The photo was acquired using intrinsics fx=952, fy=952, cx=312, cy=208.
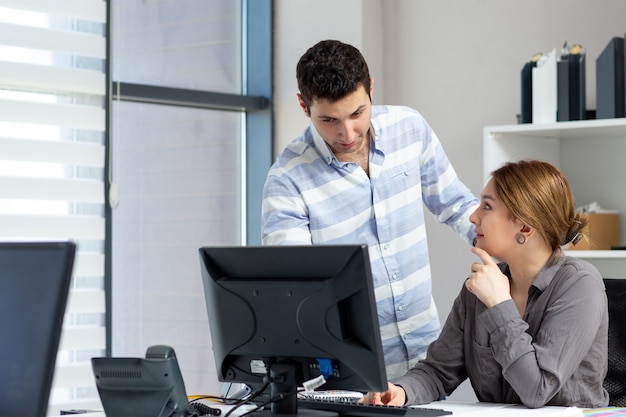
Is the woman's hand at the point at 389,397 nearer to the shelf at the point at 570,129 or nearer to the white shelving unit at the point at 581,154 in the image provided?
the white shelving unit at the point at 581,154

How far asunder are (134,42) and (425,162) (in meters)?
1.69

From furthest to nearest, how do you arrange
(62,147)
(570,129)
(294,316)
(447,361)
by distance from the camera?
(62,147) < (570,129) < (447,361) < (294,316)

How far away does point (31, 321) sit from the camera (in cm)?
136

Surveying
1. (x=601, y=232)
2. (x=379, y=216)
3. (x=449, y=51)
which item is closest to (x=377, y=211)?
(x=379, y=216)

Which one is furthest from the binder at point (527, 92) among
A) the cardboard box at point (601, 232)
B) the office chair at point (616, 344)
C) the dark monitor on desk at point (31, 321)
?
the dark monitor on desk at point (31, 321)

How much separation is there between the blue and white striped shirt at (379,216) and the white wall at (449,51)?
4.23 ft

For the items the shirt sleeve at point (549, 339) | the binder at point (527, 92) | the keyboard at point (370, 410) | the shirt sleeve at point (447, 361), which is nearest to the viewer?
the keyboard at point (370, 410)

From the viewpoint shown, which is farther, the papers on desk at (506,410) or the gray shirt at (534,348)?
the gray shirt at (534,348)

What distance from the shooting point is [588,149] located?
3.51 metres

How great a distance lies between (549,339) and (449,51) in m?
2.14

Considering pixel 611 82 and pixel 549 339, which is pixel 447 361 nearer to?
pixel 549 339

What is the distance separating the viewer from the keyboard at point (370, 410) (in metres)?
1.86

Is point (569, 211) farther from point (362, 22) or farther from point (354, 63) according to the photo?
point (362, 22)

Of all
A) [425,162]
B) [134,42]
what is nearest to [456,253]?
[425,162]
